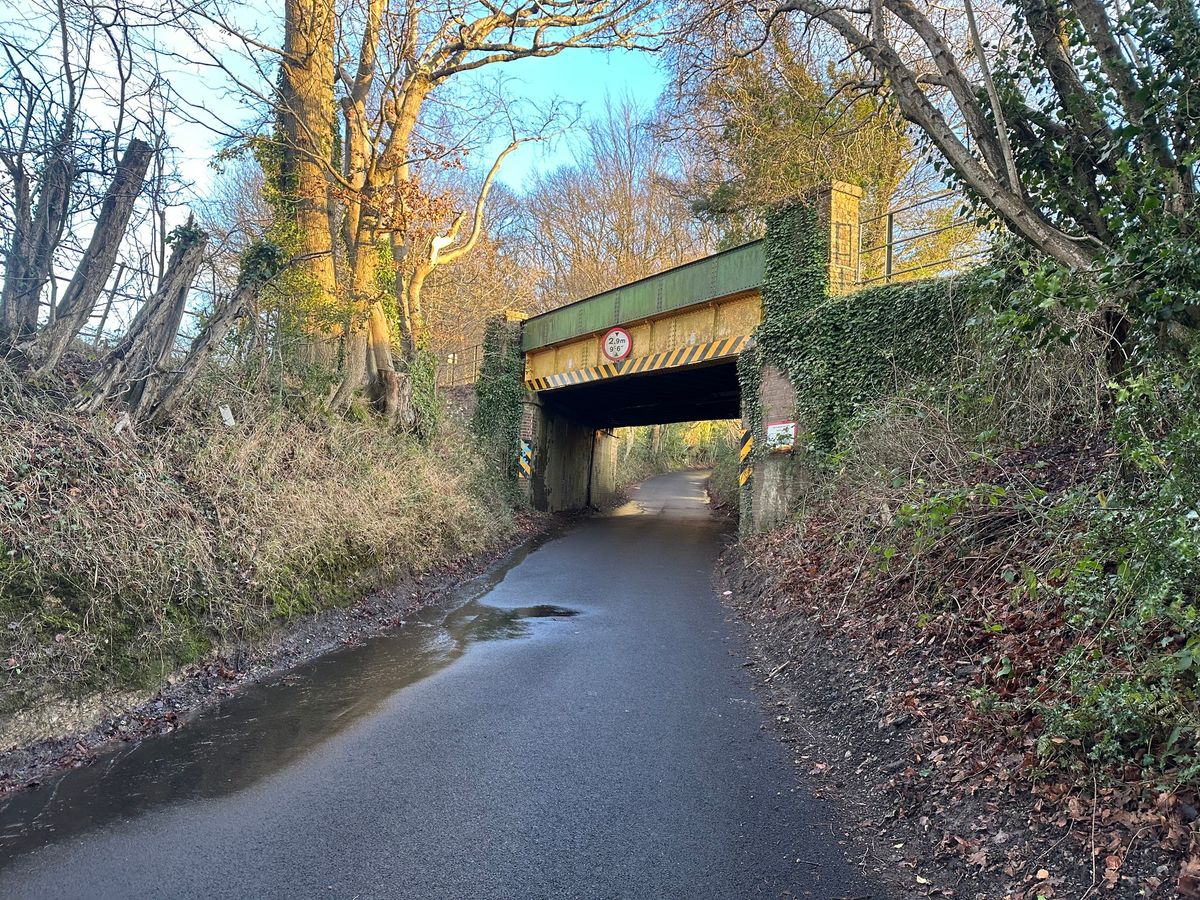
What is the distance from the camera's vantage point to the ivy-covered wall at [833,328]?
9.88 metres

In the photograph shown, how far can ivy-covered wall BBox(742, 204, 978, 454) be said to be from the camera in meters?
9.88

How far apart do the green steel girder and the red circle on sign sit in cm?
22

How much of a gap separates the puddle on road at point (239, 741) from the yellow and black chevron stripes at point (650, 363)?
7776 mm

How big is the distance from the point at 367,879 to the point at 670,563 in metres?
10.2

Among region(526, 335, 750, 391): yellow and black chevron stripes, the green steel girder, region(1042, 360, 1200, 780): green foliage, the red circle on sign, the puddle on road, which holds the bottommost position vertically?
the puddle on road

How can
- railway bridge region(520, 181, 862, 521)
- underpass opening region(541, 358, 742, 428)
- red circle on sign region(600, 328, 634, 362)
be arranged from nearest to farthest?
railway bridge region(520, 181, 862, 521) → red circle on sign region(600, 328, 634, 362) → underpass opening region(541, 358, 742, 428)

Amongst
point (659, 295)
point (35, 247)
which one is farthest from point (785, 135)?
point (35, 247)

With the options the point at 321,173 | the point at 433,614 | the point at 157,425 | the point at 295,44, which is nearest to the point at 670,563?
the point at 433,614

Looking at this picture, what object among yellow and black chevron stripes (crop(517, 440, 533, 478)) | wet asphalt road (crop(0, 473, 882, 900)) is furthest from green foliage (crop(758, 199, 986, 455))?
yellow and black chevron stripes (crop(517, 440, 533, 478))

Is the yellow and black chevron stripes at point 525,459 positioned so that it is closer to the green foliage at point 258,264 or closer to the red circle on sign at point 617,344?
the red circle on sign at point 617,344

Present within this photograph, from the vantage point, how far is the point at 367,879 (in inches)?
129

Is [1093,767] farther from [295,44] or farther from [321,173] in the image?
[295,44]

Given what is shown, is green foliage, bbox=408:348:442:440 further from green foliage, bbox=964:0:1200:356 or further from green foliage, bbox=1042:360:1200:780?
green foliage, bbox=1042:360:1200:780

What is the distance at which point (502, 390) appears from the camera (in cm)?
1981
